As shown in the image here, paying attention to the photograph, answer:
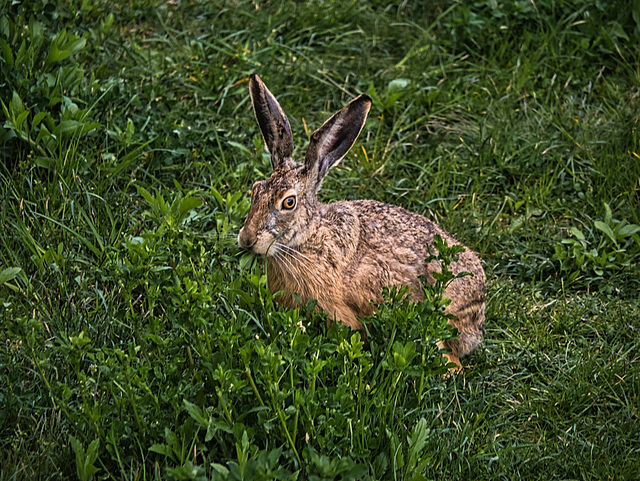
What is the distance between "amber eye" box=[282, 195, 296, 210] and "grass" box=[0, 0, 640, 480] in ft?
1.32

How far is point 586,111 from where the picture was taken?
610 cm

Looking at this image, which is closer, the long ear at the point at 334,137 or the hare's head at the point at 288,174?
the hare's head at the point at 288,174

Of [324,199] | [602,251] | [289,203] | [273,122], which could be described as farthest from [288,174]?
[602,251]

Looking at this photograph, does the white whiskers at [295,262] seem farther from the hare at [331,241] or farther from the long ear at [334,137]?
→ the long ear at [334,137]

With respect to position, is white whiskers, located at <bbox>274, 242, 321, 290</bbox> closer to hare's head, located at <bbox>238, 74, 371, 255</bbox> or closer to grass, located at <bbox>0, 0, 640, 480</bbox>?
hare's head, located at <bbox>238, 74, 371, 255</bbox>

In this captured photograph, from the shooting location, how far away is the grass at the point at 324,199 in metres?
3.35

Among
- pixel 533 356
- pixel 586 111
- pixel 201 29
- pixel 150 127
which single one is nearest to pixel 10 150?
pixel 150 127

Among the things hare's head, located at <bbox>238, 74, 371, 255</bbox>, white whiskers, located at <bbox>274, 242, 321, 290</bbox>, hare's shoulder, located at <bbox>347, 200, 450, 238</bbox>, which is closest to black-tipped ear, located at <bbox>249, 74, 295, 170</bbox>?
hare's head, located at <bbox>238, 74, 371, 255</bbox>

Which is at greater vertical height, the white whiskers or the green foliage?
the white whiskers

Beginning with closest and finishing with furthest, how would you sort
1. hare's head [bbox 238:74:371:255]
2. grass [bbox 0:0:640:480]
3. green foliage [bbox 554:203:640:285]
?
grass [bbox 0:0:640:480]
hare's head [bbox 238:74:371:255]
green foliage [bbox 554:203:640:285]

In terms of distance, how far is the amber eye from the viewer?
418cm

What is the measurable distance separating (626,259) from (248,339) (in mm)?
2871

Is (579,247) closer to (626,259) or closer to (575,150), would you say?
(626,259)

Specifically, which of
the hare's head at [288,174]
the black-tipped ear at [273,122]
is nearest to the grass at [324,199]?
the hare's head at [288,174]
